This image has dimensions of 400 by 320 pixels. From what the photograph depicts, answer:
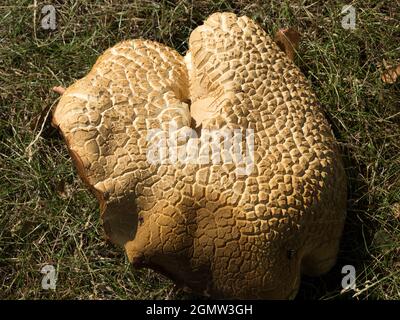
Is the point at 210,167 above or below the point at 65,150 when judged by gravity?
above

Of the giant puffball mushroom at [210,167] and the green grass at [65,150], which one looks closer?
the giant puffball mushroom at [210,167]

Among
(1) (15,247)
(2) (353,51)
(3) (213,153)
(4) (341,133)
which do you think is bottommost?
(1) (15,247)

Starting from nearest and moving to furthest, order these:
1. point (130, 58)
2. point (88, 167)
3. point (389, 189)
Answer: point (88, 167)
point (130, 58)
point (389, 189)

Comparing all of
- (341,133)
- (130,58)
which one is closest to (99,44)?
(130,58)

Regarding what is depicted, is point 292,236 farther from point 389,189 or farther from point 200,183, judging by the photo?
point 389,189

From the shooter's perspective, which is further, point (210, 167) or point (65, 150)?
point (65, 150)

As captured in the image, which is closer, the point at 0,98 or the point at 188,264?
the point at 188,264
